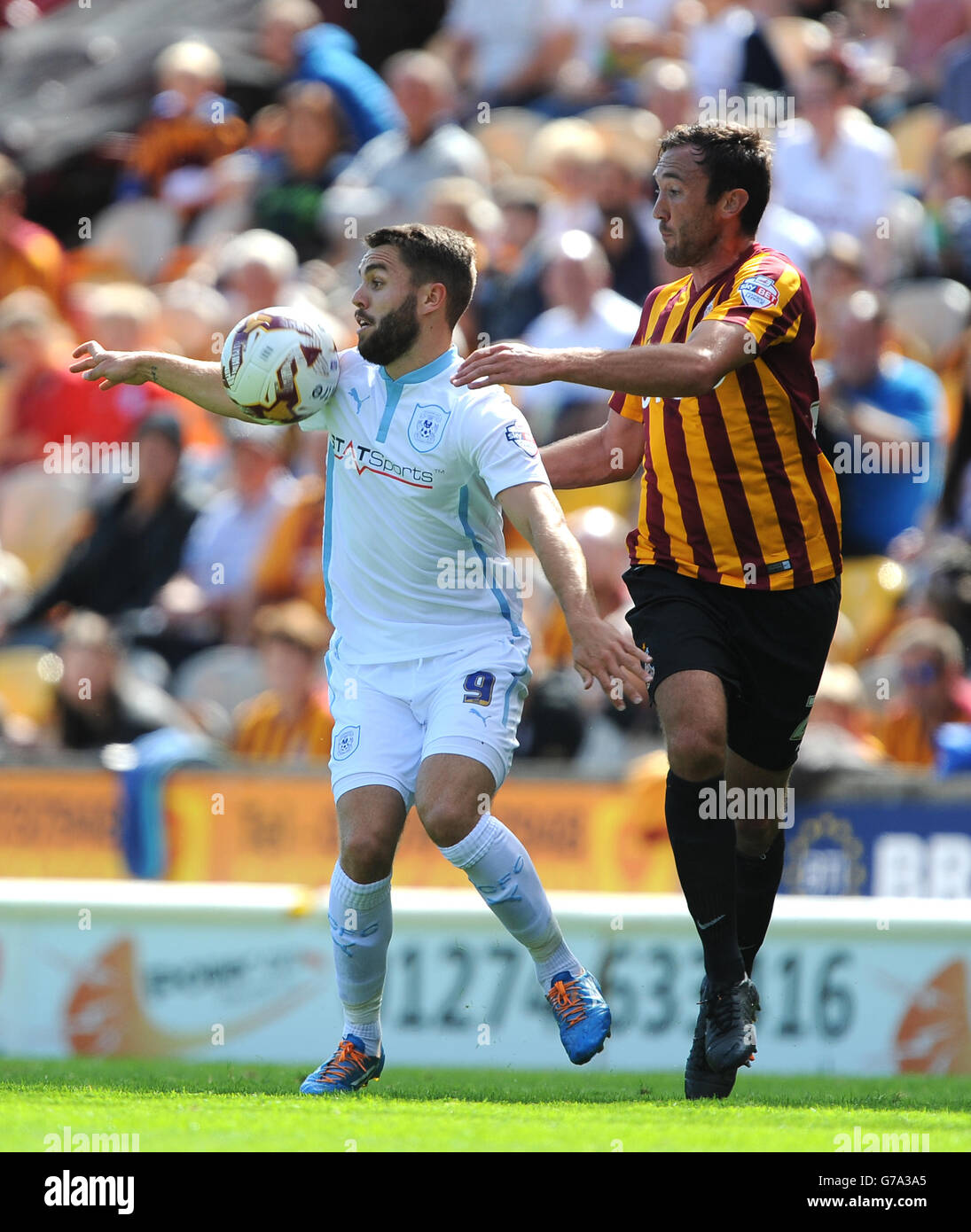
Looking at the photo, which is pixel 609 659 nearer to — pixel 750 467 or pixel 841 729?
pixel 750 467

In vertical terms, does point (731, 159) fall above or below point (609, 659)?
above

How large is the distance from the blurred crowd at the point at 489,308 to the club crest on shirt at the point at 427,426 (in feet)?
12.9

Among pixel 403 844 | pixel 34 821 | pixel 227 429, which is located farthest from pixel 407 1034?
pixel 227 429

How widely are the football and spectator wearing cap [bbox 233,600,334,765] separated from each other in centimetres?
453

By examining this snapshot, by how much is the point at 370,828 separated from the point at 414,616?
0.69 metres

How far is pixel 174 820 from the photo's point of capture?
1045 centimetres

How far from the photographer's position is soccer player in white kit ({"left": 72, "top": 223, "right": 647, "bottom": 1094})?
5.90m

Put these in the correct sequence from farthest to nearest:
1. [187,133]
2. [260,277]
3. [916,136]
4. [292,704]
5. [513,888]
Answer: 1. [187,133]
2. [260,277]
3. [916,136]
4. [292,704]
5. [513,888]

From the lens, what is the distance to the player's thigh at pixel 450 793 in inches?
229

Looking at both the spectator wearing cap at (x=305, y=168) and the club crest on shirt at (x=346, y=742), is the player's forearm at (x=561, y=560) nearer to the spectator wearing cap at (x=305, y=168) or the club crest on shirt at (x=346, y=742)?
the club crest on shirt at (x=346, y=742)

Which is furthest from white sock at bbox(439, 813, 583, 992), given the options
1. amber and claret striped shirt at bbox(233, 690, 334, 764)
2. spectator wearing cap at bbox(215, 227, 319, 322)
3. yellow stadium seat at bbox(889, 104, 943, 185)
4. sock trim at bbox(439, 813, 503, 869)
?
yellow stadium seat at bbox(889, 104, 943, 185)

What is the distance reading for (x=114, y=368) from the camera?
6.16 meters
